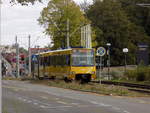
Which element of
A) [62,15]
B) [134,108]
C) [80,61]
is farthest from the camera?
[62,15]

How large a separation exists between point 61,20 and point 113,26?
2920cm

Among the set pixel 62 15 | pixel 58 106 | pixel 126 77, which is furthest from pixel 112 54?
pixel 58 106

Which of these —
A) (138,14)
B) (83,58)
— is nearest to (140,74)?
(83,58)

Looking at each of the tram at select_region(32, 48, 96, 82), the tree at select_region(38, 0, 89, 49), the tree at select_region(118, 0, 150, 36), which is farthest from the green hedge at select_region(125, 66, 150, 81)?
the tree at select_region(118, 0, 150, 36)

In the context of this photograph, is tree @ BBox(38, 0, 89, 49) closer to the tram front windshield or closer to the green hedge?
the green hedge

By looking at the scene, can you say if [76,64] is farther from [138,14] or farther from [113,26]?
[138,14]

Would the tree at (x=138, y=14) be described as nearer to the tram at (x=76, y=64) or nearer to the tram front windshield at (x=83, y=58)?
the tram at (x=76, y=64)

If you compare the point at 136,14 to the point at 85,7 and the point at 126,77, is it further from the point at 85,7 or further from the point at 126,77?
the point at 126,77

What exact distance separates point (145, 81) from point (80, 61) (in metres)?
7.29

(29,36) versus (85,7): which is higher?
(85,7)

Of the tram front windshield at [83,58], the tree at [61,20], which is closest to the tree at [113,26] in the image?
the tree at [61,20]

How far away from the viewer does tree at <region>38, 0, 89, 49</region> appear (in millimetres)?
61125

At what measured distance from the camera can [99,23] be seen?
86375mm

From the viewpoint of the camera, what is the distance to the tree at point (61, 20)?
61125 millimetres
